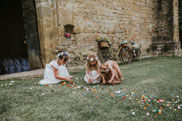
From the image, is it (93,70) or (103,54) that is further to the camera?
(103,54)

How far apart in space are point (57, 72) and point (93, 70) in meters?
0.86

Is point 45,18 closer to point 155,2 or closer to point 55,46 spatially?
point 55,46

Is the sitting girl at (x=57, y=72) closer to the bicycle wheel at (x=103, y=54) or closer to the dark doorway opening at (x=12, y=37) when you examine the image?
the bicycle wheel at (x=103, y=54)

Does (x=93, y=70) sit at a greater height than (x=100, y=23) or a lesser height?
lesser

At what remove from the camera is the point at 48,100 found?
246 centimetres

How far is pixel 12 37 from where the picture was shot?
306 inches

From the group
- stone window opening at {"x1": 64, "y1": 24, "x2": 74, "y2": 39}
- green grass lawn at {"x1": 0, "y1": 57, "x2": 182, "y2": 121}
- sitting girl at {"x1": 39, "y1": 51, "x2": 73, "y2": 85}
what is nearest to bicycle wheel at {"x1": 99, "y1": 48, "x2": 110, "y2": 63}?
stone window opening at {"x1": 64, "y1": 24, "x2": 74, "y2": 39}

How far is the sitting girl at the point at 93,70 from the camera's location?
11.1ft

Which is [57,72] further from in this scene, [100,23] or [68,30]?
[100,23]

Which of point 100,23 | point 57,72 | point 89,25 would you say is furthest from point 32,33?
point 100,23

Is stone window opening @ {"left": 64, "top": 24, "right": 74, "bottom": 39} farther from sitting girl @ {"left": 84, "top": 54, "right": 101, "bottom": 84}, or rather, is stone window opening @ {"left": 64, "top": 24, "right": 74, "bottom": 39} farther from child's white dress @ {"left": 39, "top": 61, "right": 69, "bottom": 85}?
sitting girl @ {"left": 84, "top": 54, "right": 101, "bottom": 84}

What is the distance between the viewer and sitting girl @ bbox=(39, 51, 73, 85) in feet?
11.7

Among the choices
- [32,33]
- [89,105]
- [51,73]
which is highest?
[32,33]

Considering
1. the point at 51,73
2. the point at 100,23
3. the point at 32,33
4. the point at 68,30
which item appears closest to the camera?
the point at 51,73
